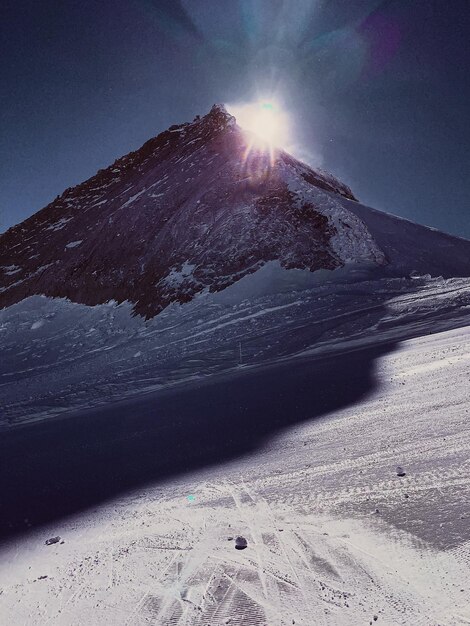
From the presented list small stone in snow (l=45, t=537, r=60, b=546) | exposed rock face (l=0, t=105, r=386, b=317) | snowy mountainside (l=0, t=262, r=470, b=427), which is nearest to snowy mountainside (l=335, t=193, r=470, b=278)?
exposed rock face (l=0, t=105, r=386, b=317)

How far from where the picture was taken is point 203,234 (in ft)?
103

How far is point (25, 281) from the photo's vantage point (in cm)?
3884

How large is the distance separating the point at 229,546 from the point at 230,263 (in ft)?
81.3

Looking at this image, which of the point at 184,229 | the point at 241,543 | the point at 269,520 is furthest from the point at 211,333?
the point at 241,543

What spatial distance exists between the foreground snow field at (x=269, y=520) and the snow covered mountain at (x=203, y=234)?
19395mm

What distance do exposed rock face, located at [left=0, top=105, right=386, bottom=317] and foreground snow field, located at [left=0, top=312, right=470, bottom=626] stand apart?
64.5 ft

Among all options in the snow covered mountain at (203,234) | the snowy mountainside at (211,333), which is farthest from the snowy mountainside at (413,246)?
the snowy mountainside at (211,333)

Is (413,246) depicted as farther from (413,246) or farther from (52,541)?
(52,541)

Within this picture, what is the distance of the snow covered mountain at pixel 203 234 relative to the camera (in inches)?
1076

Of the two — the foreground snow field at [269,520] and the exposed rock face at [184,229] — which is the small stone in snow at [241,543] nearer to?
the foreground snow field at [269,520]

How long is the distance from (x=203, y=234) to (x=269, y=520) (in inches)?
1128

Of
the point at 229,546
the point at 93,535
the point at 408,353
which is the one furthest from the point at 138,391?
the point at 229,546

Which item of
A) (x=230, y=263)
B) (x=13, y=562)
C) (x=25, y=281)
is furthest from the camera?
(x=25, y=281)

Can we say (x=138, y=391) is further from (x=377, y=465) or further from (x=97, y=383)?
(x=377, y=465)
